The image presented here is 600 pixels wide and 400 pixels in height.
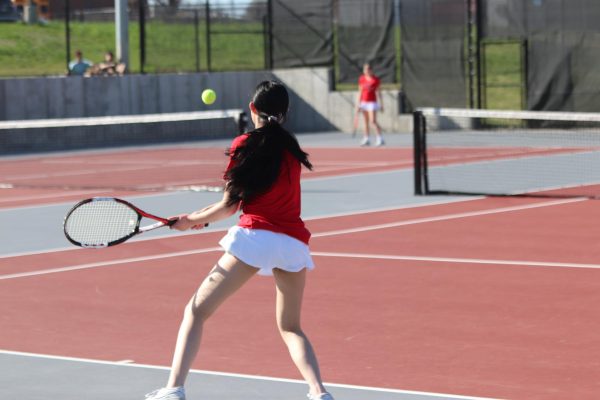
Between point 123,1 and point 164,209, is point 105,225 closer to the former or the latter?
point 164,209

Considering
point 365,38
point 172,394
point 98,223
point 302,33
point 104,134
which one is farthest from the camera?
point 302,33

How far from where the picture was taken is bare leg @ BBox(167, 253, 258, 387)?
567 centimetres

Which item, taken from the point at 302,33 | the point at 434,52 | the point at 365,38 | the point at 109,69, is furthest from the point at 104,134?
the point at 434,52

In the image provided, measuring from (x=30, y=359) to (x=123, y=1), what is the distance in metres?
22.4

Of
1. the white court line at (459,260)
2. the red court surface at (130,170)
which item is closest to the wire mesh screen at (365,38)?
the red court surface at (130,170)

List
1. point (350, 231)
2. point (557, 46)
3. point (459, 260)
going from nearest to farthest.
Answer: point (459, 260) → point (350, 231) → point (557, 46)

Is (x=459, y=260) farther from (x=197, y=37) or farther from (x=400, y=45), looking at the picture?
(x=197, y=37)

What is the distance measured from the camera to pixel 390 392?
6383 mm

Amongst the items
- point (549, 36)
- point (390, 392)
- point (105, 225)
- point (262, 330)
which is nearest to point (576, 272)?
point (262, 330)

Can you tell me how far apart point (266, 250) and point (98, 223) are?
0.91 meters

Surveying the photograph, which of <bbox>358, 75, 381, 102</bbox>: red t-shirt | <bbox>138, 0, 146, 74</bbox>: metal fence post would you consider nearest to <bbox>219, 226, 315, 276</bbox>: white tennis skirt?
<bbox>358, 75, 381, 102</bbox>: red t-shirt

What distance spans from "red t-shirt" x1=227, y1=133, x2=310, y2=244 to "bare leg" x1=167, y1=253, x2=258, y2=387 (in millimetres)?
186

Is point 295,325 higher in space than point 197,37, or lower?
lower

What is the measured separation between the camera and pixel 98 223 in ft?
20.0
